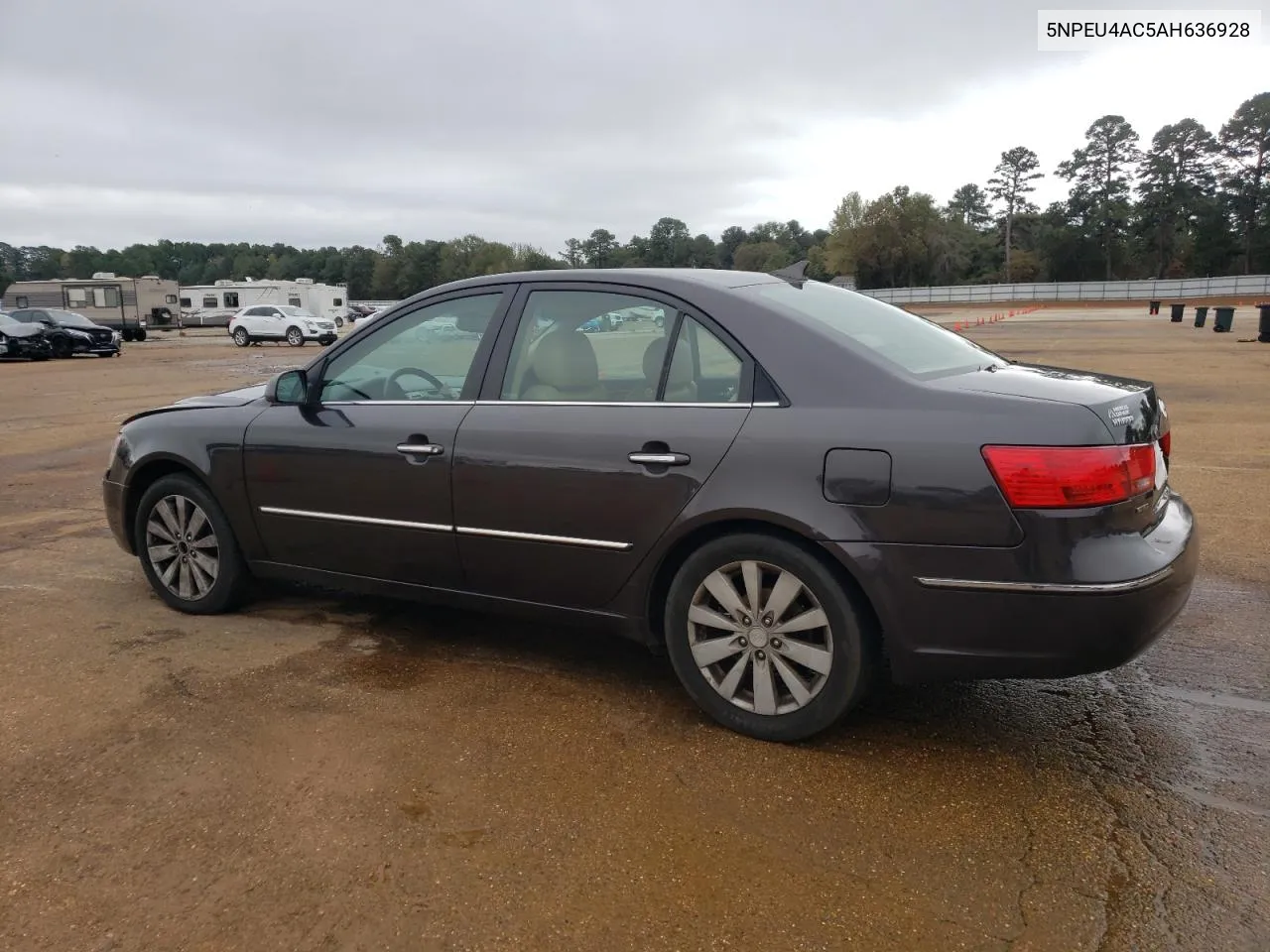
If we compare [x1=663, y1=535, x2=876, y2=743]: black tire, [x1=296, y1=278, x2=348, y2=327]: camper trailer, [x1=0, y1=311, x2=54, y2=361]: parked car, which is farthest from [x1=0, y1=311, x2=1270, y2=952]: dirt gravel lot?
[x1=296, y1=278, x2=348, y2=327]: camper trailer

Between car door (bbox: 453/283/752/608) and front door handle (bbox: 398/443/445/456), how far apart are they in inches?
4.0

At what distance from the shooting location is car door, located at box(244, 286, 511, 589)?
383 centimetres

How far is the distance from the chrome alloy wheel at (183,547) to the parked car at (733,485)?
143mm

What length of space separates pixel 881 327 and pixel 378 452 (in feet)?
6.82

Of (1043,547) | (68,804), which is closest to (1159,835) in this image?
(1043,547)

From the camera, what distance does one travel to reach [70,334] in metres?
27.5

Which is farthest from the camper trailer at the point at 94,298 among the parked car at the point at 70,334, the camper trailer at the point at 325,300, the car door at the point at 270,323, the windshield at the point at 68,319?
the parked car at the point at 70,334

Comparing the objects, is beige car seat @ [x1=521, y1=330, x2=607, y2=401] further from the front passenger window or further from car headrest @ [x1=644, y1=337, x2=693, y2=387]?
the front passenger window

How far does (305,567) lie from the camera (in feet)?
14.1

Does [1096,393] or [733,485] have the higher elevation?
[1096,393]

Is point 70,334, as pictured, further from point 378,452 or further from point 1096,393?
point 1096,393

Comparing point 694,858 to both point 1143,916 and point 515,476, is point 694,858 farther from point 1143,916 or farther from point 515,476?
point 515,476

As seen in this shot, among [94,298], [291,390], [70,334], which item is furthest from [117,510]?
[94,298]

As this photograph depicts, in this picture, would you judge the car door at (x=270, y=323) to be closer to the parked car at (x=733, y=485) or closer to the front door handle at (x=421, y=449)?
the parked car at (x=733, y=485)
